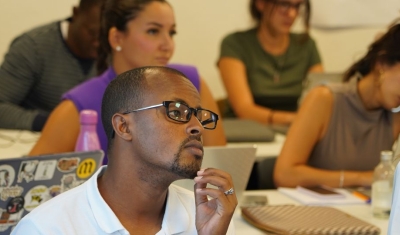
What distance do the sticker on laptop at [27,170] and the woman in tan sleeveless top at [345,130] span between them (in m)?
0.94

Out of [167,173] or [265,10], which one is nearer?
[167,173]

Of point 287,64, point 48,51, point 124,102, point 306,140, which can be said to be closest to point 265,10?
point 287,64

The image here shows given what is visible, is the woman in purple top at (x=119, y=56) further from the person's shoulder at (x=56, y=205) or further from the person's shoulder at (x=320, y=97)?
the person's shoulder at (x=56, y=205)

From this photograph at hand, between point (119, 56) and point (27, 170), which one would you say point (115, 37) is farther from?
point (27, 170)

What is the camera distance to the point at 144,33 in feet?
7.41

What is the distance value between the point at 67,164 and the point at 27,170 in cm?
10

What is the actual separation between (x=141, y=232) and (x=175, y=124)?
0.21 metres

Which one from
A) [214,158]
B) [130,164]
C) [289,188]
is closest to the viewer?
[130,164]

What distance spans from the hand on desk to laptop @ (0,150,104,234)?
45 centimetres

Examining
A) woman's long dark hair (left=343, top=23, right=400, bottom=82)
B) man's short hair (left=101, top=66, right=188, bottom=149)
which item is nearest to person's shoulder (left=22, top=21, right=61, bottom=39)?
woman's long dark hair (left=343, top=23, right=400, bottom=82)

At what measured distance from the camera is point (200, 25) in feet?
13.9

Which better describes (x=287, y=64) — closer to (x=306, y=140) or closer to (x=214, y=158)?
(x=306, y=140)

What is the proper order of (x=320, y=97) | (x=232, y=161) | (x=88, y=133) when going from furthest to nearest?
(x=320, y=97) < (x=88, y=133) < (x=232, y=161)

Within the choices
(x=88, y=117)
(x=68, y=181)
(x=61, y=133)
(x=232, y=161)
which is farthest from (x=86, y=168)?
(x=61, y=133)
